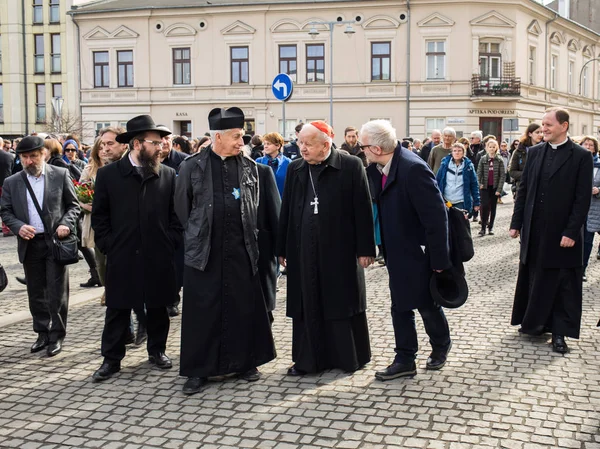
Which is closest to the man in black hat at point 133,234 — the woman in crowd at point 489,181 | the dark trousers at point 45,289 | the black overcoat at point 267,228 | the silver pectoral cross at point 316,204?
the black overcoat at point 267,228

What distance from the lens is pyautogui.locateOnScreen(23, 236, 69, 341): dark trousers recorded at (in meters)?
6.69

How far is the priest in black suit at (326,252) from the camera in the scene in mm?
5746

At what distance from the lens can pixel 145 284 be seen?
5.87 meters

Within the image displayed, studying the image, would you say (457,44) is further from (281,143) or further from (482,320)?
(482,320)

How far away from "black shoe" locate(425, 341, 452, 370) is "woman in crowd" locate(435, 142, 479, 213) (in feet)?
21.5

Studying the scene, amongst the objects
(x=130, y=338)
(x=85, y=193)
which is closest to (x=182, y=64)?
(x=85, y=193)

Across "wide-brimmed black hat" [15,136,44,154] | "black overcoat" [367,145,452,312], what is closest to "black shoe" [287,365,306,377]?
"black overcoat" [367,145,452,312]

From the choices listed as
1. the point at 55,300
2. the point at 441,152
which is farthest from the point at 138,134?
the point at 441,152

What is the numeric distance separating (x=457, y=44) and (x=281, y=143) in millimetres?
28718

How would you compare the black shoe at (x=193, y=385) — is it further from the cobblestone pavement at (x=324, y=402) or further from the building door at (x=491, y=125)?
the building door at (x=491, y=125)

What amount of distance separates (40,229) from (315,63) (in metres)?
32.4

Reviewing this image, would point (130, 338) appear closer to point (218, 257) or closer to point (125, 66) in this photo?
point (218, 257)

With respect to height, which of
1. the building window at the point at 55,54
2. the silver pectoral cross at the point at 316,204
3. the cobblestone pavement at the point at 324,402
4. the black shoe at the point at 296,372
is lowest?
the cobblestone pavement at the point at 324,402

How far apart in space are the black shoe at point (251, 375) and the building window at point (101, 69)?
3713 cm
